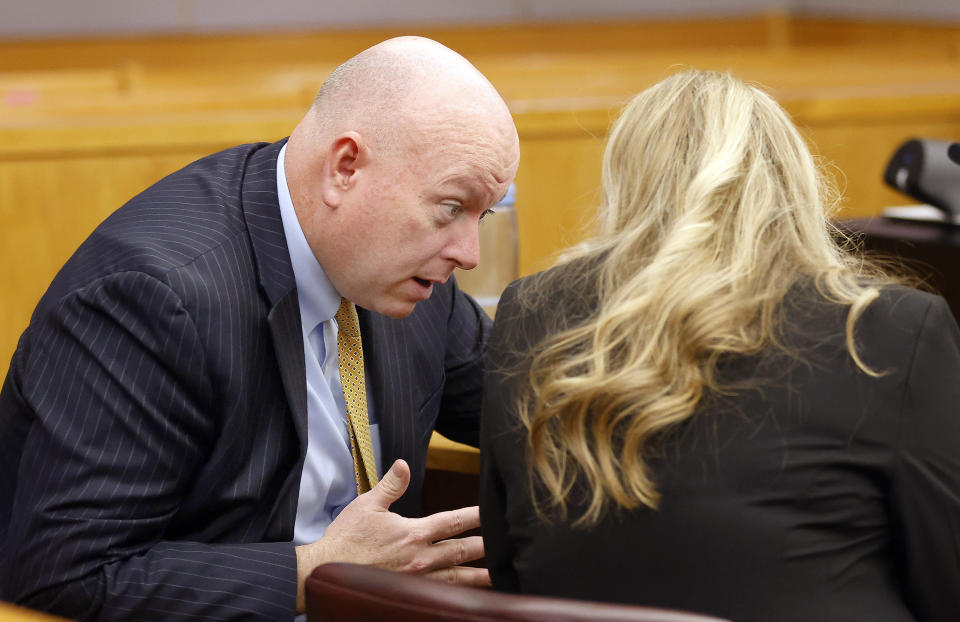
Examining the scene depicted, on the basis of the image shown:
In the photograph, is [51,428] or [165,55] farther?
[165,55]

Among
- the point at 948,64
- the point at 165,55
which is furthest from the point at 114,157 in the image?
the point at 165,55

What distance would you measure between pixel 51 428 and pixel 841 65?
3.43 meters

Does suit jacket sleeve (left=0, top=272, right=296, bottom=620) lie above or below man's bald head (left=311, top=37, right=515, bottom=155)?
below

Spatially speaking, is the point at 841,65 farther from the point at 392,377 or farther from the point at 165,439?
the point at 165,439

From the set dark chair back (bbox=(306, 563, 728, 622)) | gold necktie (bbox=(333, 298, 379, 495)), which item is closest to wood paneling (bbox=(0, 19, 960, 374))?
gold necktie (bbox=(333, 298, 379, 495))

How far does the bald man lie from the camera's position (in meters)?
1.17

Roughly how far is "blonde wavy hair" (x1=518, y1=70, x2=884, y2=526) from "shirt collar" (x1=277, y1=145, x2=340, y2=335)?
1.08ft

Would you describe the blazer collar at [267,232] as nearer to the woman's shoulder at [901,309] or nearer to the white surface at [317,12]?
the woman's shoulder at [901,309]

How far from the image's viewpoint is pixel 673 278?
3.49 feet

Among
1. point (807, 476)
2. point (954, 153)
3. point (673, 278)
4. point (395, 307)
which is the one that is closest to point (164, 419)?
point (395, 307)

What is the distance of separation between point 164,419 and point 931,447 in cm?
75

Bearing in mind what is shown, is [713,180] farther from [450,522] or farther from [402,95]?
[450,522]

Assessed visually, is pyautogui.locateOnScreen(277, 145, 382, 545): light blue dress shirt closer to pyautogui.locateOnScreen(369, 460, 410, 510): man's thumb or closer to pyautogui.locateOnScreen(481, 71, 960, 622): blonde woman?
Answer: pyautogui.locateOnScreen(369, 460, 410, 510): man's thumb

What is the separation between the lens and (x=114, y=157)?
2.97m
